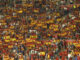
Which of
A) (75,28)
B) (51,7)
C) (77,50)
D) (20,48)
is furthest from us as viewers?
(51,7)

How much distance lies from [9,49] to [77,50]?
3.97m

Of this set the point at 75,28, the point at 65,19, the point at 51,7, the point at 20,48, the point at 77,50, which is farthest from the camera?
the point at 51,7

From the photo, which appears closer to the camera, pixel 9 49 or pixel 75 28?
pixel 9 49

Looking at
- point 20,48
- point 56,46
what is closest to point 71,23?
point 56,46

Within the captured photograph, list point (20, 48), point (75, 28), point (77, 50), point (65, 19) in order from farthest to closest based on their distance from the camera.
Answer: point (65, 19)
point (75, 28)
point (20, 48)
point (77, 50)

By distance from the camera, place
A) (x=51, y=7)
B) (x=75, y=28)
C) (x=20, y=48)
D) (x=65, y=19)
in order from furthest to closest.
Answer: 1. (x=51, y=7)
2. (x=65, y=19)
3. (x=75, y=28)
4. (x=20, y=48)

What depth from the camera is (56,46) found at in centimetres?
1389

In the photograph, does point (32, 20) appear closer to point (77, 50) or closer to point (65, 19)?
point (65, 19)

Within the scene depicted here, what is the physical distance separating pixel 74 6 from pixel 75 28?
286 cm

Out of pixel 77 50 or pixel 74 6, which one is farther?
pixel 74 6

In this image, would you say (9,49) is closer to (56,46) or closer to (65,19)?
(56,46)

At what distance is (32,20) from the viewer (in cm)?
1806

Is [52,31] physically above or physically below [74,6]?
below

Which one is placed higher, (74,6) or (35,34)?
(74,6)
